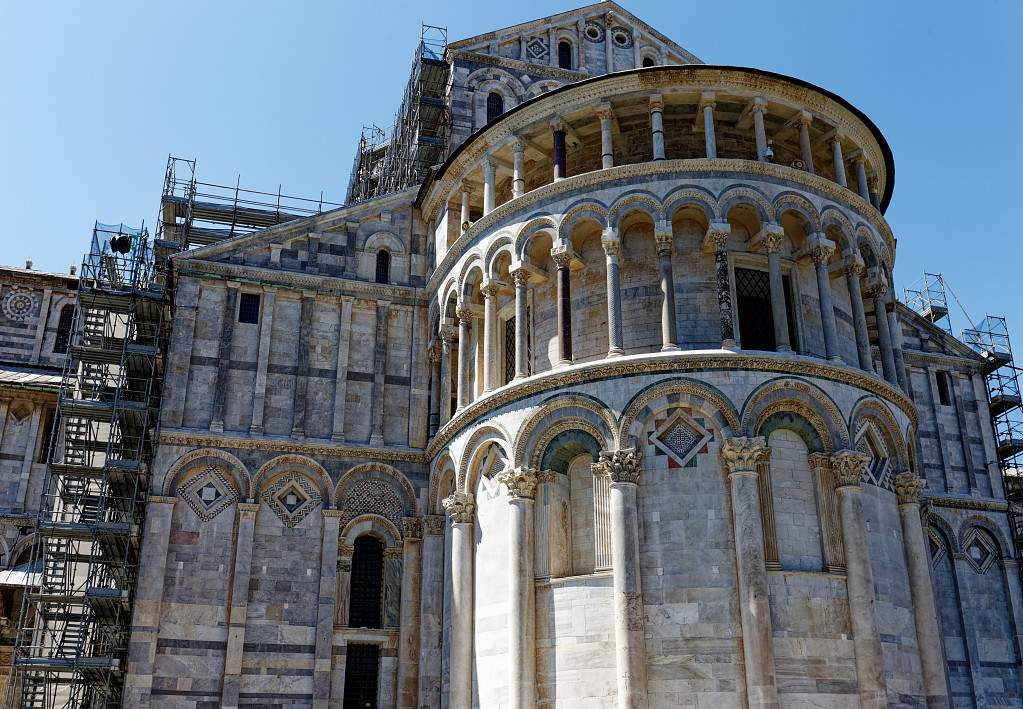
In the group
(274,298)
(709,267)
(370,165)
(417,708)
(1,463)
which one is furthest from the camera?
(370,165)

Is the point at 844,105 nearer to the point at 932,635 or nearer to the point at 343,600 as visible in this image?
the point at 932,635

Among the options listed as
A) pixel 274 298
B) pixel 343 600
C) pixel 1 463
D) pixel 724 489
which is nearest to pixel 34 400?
pixel 1 463

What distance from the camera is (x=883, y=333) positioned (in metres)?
20.6

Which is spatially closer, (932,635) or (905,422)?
(932,635)

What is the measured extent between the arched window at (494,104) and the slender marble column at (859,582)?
16376 millimetres

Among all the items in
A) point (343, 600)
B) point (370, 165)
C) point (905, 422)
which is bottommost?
point (343, 600)

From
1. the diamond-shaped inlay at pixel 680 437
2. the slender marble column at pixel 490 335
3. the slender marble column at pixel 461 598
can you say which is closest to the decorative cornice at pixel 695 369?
the diamond-shaped inlay at pixel 680 437

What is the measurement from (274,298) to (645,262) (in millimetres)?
8987

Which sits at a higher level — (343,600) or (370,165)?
(370,165)

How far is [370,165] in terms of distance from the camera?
41.9 metres

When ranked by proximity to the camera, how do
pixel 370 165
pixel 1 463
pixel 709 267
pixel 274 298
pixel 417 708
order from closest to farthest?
1. pixel 709 267
2. pixel 417 708
3. pixel 274 298
4. pixel 1 463
5. pixel 370 165

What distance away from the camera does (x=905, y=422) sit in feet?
65.0

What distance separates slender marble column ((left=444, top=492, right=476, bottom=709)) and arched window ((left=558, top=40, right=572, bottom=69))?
15516mm

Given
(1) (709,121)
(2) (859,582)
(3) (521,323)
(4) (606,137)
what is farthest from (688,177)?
(2) (859,582)
